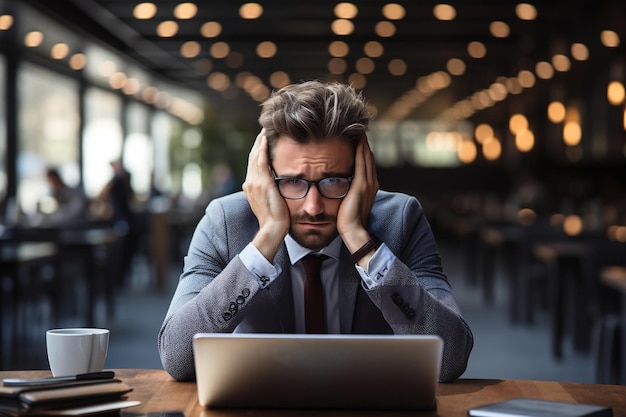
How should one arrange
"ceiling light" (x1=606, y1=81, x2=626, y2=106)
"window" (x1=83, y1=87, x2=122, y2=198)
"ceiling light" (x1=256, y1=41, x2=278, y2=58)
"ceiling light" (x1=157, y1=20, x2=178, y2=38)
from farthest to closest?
"window" (x1=83, y1=87, x2=122, y2=198) < "ceiling light" (x1=256, y1=41, x2=278, y2=58) < "ceiling light" (x1=157, y1=20, x2=178, y2=38) < "ceiling light" (x1=606, y1=81, x2=626, y2=106)

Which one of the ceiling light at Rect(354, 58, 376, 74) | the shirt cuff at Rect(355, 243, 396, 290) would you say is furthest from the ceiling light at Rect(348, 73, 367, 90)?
the shirt cuff at Rect(355, 243, 396, 290)

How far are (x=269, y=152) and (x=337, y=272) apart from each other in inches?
13.3

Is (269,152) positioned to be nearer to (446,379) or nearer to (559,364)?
(446,379)

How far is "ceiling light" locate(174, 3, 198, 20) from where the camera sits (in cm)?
1289

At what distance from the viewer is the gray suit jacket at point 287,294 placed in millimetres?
2203

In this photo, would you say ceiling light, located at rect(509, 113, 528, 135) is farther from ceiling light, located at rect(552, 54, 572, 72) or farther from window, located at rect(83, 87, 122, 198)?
window, located at rect(83, 87, 122, 198)

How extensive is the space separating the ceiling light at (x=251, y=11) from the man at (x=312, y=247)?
1062cm

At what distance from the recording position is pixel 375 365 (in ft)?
5.49

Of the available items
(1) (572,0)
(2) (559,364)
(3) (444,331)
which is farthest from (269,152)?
(1) (572,0)

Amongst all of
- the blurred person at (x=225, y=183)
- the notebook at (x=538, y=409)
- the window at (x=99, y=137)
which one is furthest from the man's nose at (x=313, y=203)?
the window at (x=99, y=137)

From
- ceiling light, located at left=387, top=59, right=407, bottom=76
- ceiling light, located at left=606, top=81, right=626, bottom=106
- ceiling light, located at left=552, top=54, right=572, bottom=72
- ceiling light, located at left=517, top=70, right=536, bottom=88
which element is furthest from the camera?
ceiling light, located at left=387, top=59, right=407, bottom=76

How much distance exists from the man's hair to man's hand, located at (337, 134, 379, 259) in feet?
0.15

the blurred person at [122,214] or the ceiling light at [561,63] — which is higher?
the ceiling light at [561,63]

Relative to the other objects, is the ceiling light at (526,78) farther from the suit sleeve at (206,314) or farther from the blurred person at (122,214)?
the suit sleeve at (206,314)
